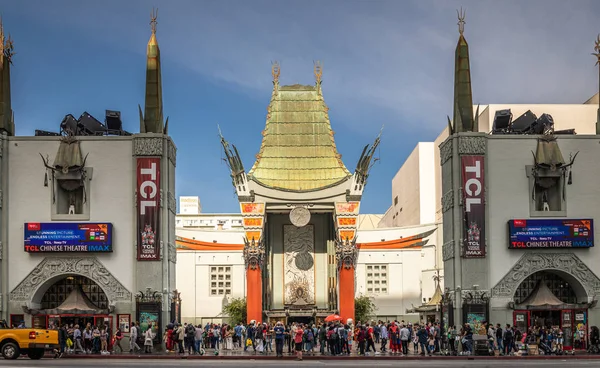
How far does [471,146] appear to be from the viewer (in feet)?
136

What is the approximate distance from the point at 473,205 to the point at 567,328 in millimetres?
6877

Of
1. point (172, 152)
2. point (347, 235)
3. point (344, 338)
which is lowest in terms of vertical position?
point (344, 338)

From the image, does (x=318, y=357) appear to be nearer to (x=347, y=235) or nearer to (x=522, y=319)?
(x=522, y=319)

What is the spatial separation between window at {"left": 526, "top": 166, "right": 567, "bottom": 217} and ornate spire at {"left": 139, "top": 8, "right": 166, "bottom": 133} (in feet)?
56.0

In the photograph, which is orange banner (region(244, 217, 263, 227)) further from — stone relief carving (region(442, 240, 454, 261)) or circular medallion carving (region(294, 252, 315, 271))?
stone relief carving (region(442, 240, 454, 261))

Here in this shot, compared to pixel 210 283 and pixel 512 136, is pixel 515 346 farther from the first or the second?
pixel 210 283

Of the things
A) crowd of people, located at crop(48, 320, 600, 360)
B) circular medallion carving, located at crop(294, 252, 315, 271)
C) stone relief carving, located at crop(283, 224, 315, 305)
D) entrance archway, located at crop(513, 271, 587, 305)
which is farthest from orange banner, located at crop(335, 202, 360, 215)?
crowd of people, located at crop(48, 320, 600, 360)

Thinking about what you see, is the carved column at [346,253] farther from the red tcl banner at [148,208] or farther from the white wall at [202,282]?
the red tcl banner at [148,208]

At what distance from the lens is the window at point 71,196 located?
40688 mm

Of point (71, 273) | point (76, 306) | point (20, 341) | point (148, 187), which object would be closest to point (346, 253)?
point (148, 187)

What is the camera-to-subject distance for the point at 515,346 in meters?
39.4

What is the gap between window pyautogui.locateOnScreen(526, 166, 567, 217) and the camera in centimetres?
4138

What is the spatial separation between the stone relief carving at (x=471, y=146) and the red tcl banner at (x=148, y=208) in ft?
44.9

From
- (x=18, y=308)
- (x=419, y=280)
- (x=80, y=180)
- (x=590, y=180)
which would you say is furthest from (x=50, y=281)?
(x=419, y=280)
